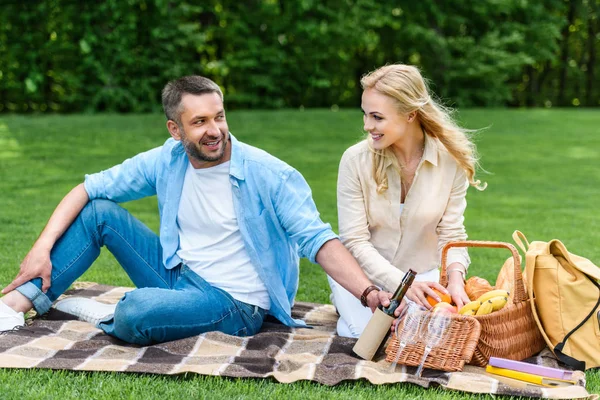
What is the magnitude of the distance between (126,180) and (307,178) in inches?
A: 242

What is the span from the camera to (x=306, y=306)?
15.6 ft

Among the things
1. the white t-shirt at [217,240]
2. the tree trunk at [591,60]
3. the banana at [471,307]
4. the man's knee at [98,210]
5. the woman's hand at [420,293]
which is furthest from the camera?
the tree trunk at [591,60]

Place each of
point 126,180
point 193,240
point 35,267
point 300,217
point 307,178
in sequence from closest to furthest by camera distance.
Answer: point 300,217 < point 35,267 < point 193,240 < point 126,180 < point 307,178

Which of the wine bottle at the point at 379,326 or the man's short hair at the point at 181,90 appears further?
the man's short hair at the point at 181,90

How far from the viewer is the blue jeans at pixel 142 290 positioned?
3.67 m

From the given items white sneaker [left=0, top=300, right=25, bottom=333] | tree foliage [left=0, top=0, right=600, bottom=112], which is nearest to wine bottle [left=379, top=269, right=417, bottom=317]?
white sneaker [left=0, top=300, right=25, bottom=333]

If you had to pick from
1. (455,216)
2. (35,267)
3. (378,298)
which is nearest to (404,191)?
(455,216)

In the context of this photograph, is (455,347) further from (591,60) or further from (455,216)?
(591,60)

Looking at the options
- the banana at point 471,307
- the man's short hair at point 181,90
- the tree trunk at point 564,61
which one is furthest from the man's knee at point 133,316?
the tree trunk at point 564,61

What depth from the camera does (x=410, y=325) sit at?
3.47 meters

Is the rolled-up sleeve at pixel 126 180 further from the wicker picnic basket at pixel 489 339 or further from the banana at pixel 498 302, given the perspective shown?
the banana at pixel 498 302

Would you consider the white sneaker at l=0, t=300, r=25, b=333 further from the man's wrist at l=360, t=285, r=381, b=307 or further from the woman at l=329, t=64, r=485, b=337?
the man's wrist at l=360, t=285, r=381, b=307

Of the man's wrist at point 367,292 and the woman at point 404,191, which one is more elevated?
the woman at point 404,191

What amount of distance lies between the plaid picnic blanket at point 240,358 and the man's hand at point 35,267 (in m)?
0.24
